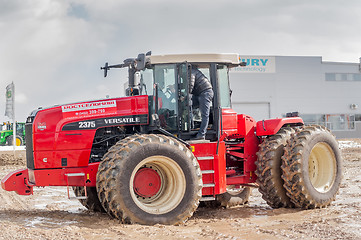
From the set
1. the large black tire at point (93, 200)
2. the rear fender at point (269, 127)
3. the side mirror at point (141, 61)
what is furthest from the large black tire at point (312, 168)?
the large black tire at point (93, 200)

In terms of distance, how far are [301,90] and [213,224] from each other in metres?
37.3

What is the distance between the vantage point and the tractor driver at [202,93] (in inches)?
298

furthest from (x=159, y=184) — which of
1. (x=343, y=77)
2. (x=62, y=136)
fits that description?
(x=343, y=77)

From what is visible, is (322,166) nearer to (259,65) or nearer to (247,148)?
(247,148)

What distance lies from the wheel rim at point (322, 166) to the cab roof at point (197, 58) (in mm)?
2464

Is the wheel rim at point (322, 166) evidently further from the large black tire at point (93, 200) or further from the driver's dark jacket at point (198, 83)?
the large black tire at point (93, 200)

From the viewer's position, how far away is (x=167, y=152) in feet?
22.3

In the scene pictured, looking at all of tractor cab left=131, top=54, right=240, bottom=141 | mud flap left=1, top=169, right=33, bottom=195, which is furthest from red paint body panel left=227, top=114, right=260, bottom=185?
mud flap left=1, top=169, right=33, bottom=195

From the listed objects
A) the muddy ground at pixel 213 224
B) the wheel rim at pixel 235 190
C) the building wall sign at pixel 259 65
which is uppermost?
the building wall sign at pixel 259 65

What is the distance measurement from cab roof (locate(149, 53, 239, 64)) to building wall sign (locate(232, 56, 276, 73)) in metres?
32.5

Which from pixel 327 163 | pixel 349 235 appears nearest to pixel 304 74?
pixel 327 163

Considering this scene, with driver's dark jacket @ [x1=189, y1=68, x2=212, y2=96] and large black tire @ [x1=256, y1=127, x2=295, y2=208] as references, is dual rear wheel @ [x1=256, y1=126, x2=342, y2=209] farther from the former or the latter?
driver's dark jacket @ [x1=189, y1=68, x2=212, y2=96]

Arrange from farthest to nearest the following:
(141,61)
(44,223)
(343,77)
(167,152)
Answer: (343,77) → (141,61) → (44,223) → (167,152)

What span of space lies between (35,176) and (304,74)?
3818 centimetres
